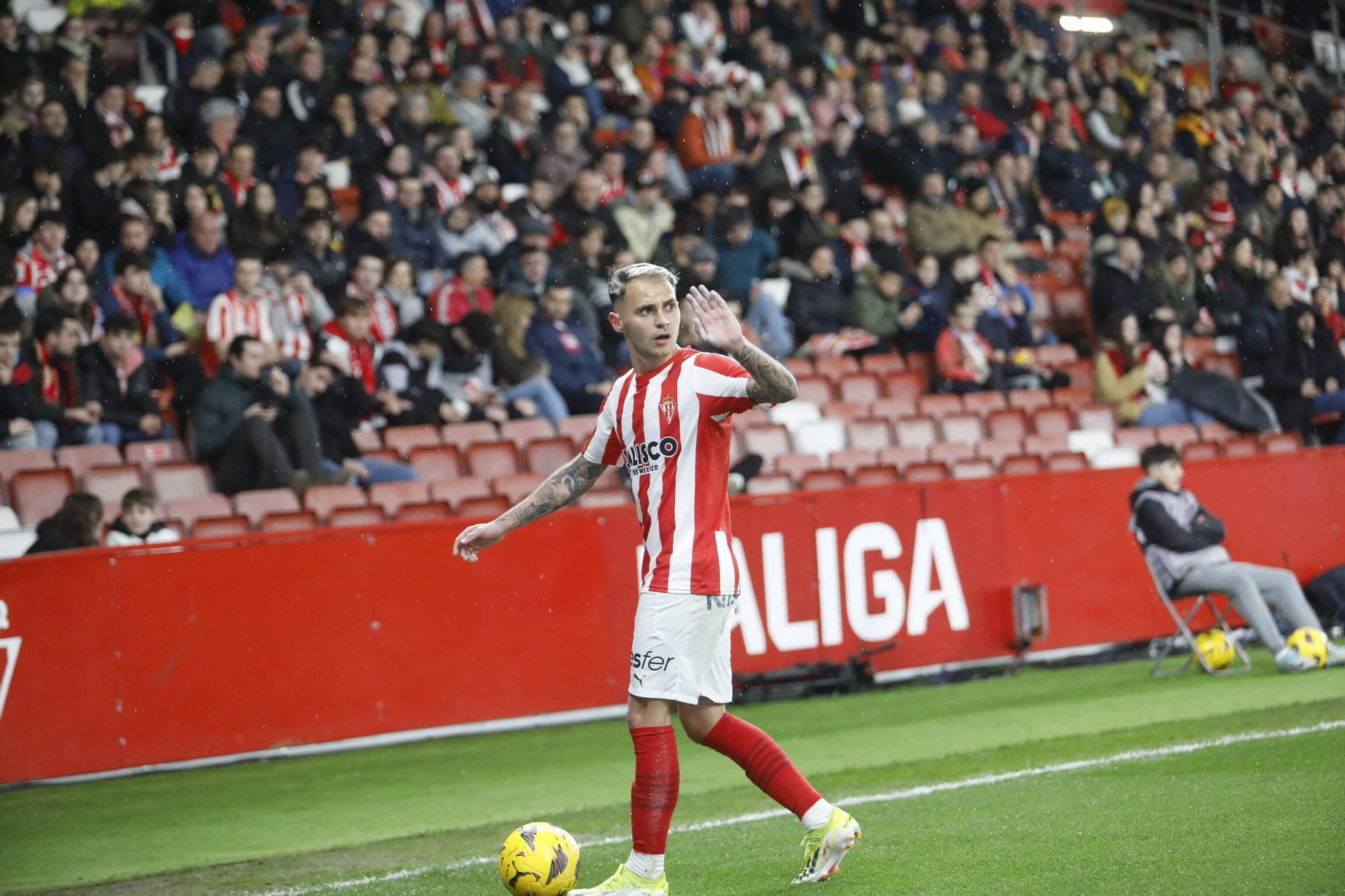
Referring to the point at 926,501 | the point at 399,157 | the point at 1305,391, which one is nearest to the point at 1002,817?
the point at 926,501

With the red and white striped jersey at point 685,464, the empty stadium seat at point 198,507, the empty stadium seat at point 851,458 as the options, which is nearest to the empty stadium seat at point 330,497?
the empty stadium seat at point 198,507

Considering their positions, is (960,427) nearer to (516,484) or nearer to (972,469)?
(972,469)

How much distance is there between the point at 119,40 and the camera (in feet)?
54.1

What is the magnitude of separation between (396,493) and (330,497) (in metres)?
0.53

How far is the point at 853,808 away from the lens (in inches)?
284

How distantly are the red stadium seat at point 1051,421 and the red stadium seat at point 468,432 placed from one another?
219 inches

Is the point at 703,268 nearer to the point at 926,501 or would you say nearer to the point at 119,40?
the point at 926,501

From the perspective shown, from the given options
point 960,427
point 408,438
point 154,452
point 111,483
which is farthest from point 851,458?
point 111,483

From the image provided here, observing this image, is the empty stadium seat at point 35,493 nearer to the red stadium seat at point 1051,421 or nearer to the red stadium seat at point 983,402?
the red stadium seat at point 983,402

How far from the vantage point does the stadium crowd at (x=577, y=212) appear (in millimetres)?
12359

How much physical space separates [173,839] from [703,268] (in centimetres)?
884

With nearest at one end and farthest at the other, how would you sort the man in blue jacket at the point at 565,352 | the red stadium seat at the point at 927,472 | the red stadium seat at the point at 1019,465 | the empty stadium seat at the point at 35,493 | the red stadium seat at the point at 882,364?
1. the empty stadium seat at the point at 35,493
2. the red stadium seat at the point at 927,472
3. the man in blue jacket at the point at 565,352
4. the red stadium seat at the point at 1019,465
5. the red stadium seat at the point at 882,364

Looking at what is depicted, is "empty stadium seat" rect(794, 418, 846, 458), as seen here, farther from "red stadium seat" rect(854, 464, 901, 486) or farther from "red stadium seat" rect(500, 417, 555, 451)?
"red stadium seat" rect(500, 417, 555, 451)

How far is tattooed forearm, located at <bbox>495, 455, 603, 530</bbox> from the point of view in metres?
5.86
